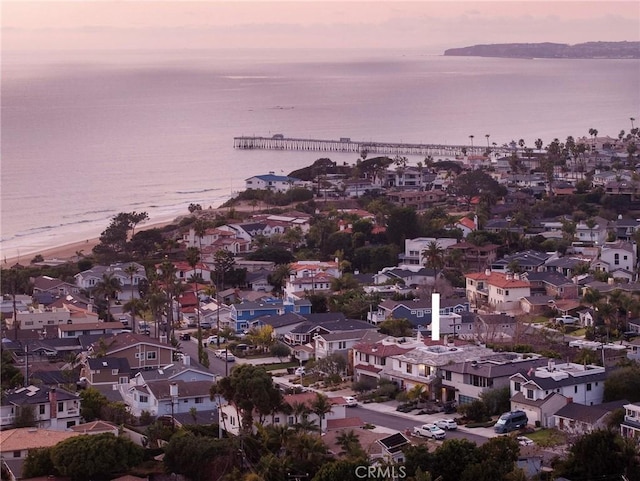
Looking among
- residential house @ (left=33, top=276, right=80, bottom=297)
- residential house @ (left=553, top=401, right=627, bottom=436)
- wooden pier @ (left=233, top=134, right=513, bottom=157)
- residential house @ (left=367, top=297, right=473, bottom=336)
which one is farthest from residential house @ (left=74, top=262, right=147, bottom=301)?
wooden pier @ (left=233, top=134, right=513, bottom=157)

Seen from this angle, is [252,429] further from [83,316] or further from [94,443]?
[83,316]

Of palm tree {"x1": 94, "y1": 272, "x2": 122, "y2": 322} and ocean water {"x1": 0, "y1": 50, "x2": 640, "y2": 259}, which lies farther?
ocean water {"x1": 0, "y1": 50, "x2": 640, "y2": 259}

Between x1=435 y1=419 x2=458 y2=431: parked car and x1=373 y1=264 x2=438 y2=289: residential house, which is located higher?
x1=435 y1=419 x2=458 y2=431: parked car

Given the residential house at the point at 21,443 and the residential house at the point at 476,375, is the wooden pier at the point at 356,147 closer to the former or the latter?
the residential house at the point at 476,375

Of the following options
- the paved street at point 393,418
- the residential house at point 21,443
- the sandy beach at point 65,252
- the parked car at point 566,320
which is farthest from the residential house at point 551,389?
the sandy beach at point 65,252

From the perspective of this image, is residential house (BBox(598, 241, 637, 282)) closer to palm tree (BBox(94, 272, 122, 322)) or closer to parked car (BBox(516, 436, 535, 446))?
palm tree (BBox(94, 272, 122, 322))

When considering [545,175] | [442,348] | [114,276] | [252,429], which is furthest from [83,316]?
[545,175]

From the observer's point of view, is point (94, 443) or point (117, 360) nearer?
point (94, 443)
